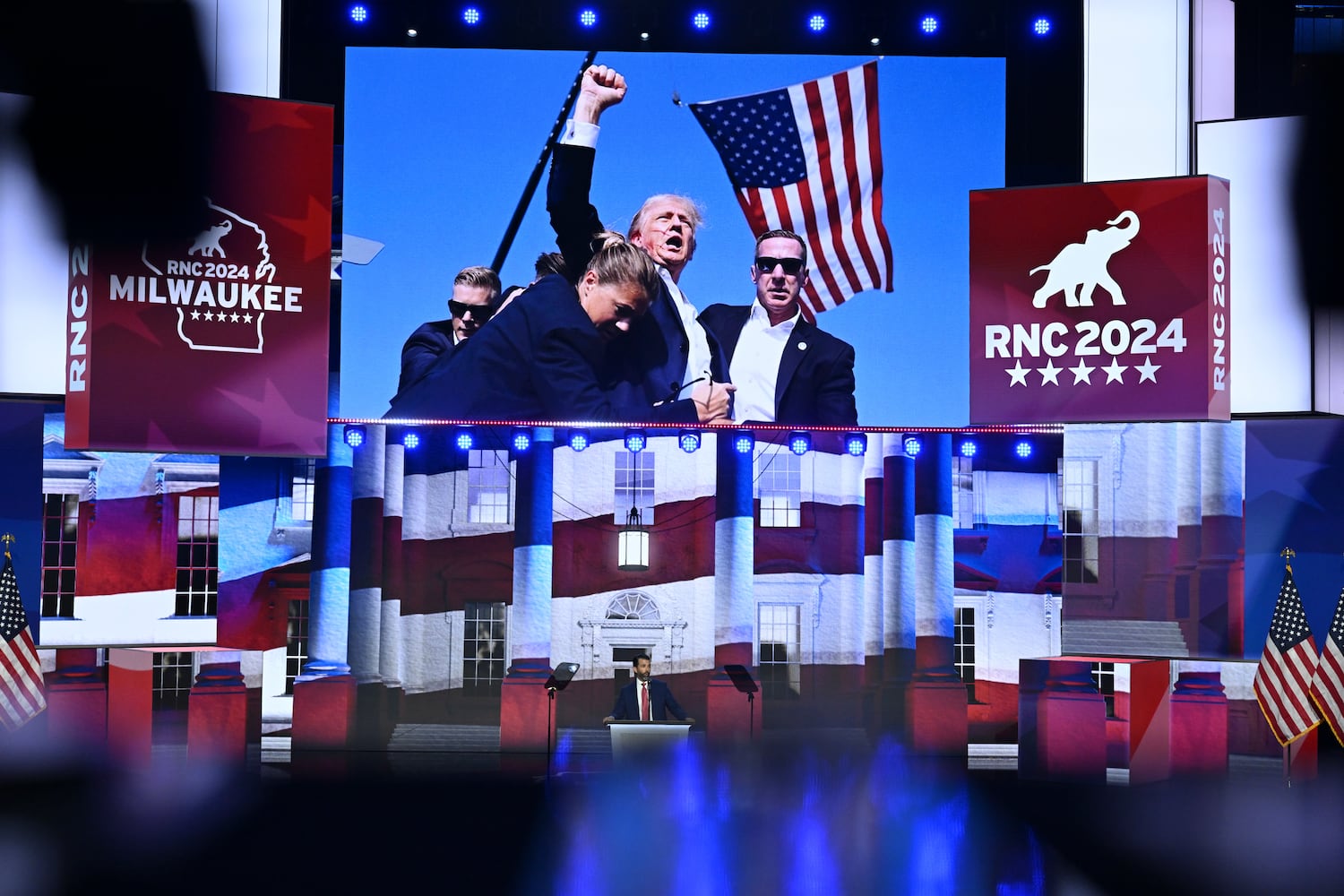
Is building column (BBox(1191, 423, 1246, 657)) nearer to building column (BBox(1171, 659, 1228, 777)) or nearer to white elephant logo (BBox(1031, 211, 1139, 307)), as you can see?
building column (BBox(1171, 659, 1228, 777))

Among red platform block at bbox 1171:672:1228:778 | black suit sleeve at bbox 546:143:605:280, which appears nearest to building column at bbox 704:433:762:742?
black suit sleeve at bbox 546:143:605:280

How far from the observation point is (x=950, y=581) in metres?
17.4

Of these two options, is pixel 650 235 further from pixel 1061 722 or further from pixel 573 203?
pixel 1061 722

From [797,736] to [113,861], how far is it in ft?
29.8

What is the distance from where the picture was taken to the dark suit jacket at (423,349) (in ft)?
54.2

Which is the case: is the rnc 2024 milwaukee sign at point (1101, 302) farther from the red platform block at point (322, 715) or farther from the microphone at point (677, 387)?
the red platform block at point (322, 715)

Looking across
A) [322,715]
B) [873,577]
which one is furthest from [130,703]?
[873,577]

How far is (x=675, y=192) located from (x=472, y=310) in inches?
107

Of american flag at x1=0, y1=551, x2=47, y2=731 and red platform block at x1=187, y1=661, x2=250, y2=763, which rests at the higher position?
american flag at x1=0, y1=551, x2=47, y2=731

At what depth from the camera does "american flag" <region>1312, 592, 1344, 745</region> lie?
1459 centimetres

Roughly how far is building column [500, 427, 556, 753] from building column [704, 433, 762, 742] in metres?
2.00

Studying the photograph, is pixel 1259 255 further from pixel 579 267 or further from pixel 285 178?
pixel 285 178

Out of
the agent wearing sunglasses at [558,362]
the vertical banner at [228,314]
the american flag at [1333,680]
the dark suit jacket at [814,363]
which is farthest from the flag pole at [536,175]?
the american flag at [1333,680]

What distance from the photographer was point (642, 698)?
1410 centimetres
